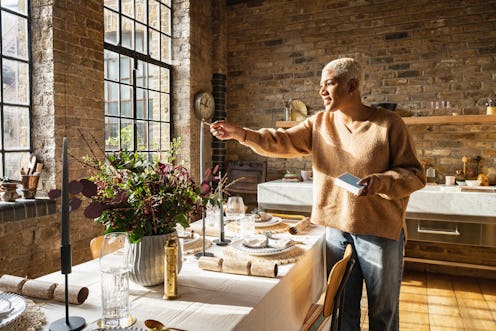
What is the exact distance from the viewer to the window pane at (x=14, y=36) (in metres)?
2.68

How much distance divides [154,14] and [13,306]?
3.76 metres

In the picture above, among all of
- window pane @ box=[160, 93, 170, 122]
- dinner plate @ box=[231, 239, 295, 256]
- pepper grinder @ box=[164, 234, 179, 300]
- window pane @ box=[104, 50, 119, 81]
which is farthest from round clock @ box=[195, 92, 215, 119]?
pepper grinder @ box=[164, 234, 179, 300]

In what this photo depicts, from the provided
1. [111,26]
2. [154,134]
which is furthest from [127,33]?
[154,134]

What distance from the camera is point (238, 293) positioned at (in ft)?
4.19

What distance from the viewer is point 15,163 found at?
2.78 m

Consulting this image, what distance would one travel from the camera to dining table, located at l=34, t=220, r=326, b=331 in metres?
1.09

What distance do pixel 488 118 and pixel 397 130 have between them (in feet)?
7.77

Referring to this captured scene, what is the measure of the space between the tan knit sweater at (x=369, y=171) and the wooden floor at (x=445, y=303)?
1.30 m

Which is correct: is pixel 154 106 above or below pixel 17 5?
below

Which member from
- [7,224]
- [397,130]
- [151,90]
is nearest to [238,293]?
[397,130]

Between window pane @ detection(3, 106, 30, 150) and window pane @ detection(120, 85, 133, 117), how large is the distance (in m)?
1.00

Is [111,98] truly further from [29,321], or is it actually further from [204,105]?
[29,321]

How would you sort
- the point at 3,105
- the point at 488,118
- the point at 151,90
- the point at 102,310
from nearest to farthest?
the point at 102,310 < the point at 3,105 < the point at 488,118 < the point at 151,90

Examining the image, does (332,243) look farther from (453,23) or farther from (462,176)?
(453,23)
